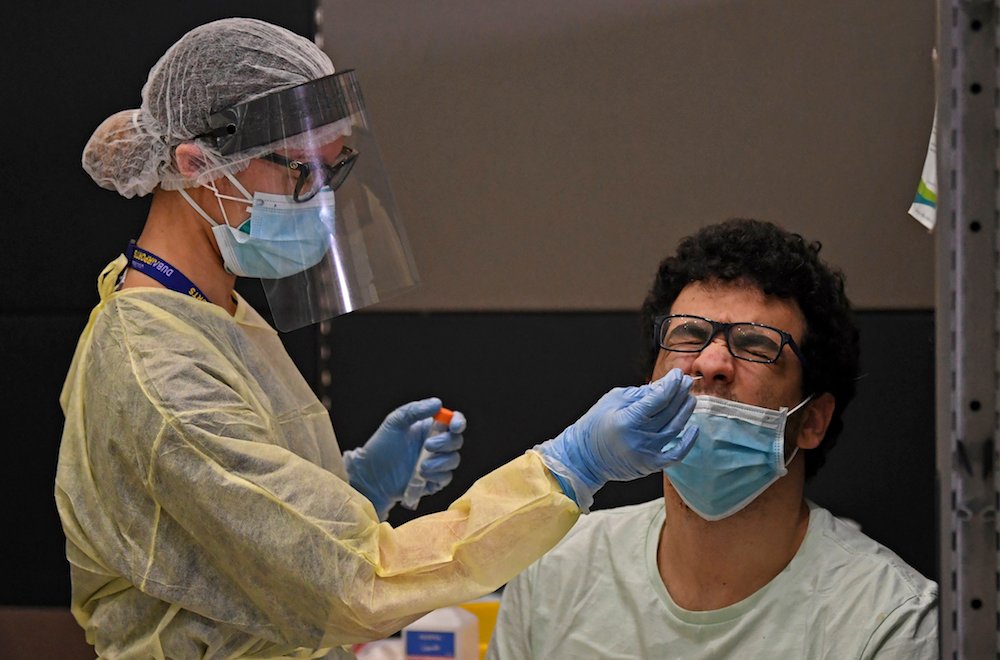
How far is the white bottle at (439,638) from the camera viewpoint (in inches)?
90.2

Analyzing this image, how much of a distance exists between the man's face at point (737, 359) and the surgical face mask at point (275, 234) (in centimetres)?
61

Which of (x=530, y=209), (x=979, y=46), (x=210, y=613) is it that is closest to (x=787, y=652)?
(x=210, y=613)

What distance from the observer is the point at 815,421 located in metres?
1.90

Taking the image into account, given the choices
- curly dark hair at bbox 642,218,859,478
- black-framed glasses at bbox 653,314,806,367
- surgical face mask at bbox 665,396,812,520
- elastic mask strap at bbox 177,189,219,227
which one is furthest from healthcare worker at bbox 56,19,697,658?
curly dark hair at bbox 642,218,859,478

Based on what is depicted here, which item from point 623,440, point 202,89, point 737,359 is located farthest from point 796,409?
point 202,89

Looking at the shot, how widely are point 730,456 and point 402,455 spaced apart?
2.18 feet

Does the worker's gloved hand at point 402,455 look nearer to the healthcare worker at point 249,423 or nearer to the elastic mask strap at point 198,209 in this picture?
the healthcare worker at point 249,423

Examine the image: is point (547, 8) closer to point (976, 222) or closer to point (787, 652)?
point (787, 652)

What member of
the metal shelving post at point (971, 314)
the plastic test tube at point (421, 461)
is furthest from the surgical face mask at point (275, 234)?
the metal shelving post at point (971, 314)

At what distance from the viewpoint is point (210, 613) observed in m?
1.55

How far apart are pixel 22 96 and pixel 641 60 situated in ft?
4.97

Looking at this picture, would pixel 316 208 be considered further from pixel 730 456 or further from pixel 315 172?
pixel 730 456

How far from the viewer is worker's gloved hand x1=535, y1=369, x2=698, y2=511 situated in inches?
58.7

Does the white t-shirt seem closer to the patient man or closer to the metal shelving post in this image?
the patient man
